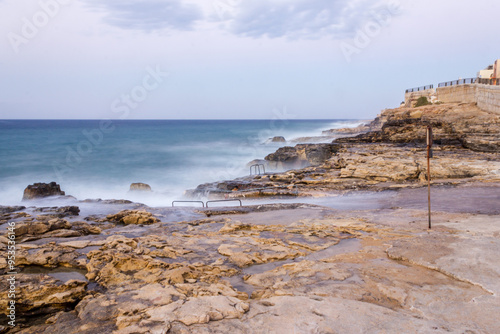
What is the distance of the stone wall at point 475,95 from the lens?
2314cm

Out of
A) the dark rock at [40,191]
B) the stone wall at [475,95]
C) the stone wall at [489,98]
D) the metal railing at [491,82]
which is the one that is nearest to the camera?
the dark rock at [40,191]

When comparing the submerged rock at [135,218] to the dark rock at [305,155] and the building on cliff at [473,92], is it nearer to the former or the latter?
the dark rock at [305,155]

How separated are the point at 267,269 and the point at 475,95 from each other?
29.6 meters

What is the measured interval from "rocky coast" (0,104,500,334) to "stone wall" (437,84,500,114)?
13.7 metres

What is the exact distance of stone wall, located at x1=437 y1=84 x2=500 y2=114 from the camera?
23141 mm

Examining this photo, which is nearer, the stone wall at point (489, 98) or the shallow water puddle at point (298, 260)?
the shallow water puddle at point (298, 260)

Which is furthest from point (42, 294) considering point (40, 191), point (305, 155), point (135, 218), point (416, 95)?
point (416, 95)

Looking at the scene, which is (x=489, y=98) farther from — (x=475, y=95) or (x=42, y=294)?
(x=42, y=294)

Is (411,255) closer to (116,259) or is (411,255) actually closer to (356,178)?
(116,259)

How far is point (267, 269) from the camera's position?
5.89 m

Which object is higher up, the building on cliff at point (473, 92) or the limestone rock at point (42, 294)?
the building on cliff at point (473, 92)

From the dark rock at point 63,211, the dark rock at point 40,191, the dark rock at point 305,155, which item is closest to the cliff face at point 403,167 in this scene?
the dark rock at point 305,155

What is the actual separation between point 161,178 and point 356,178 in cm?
1869

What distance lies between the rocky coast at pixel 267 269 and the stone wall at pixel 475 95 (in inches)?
538
